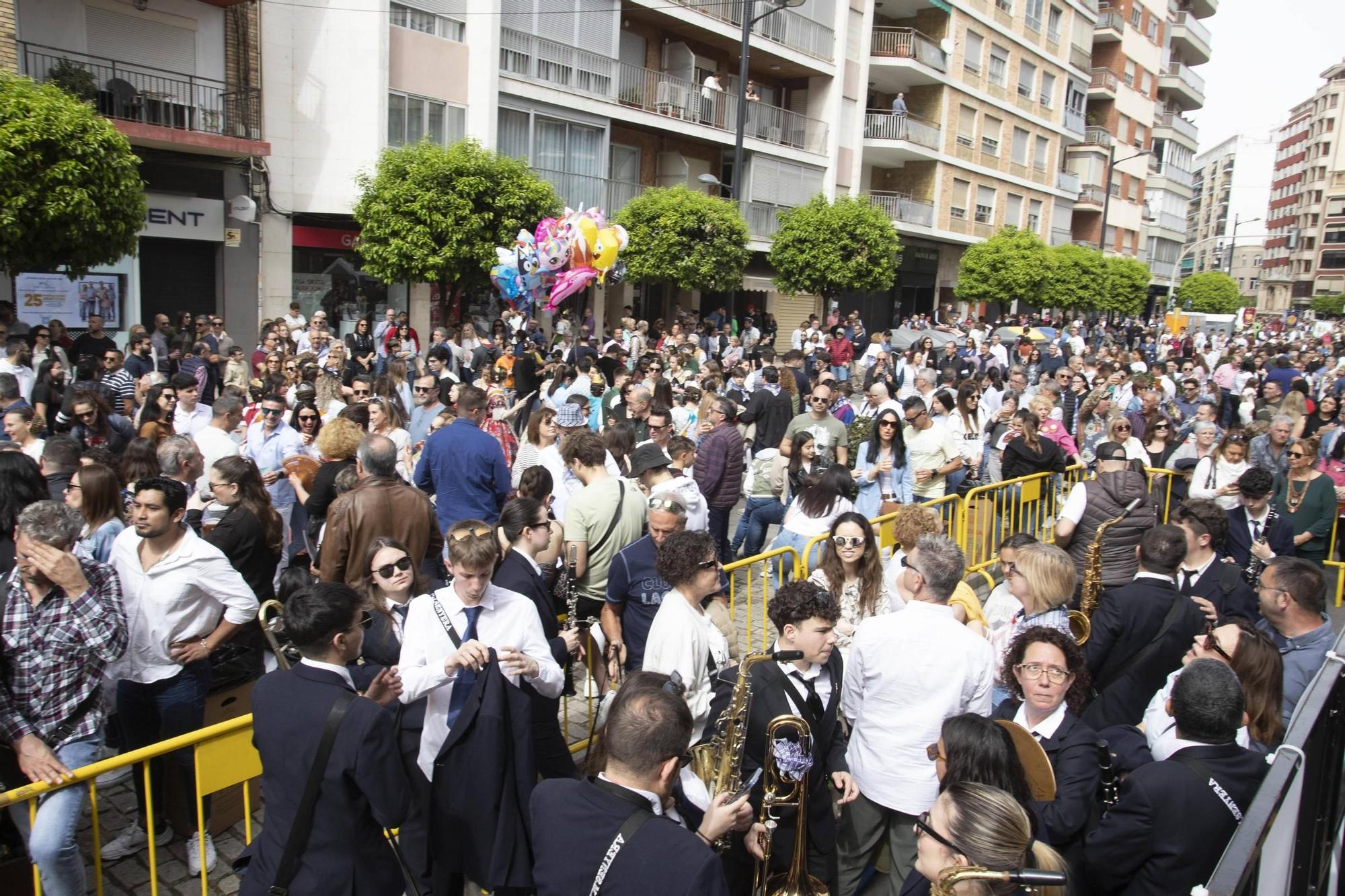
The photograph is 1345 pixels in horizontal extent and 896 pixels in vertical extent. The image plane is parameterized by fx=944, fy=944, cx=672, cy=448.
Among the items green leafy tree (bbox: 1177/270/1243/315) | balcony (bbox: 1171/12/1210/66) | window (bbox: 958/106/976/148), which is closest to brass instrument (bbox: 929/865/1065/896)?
window (bbox: 958/106/976/148)

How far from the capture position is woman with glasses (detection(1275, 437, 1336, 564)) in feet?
24.8

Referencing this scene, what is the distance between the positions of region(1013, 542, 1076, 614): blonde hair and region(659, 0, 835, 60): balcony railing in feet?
76.1

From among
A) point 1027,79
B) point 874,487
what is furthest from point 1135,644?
point 1027,79

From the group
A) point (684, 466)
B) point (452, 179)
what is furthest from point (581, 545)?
point (452, 179)

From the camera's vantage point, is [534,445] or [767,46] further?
[767,46]

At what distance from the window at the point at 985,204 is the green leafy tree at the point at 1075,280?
10.4 feet

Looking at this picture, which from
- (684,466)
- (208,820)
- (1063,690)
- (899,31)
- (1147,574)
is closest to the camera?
(1063,690)

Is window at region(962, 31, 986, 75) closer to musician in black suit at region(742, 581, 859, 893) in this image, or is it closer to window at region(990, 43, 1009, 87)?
window at region(990, 43, 1009, 87)

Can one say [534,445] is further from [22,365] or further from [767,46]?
[767,46]

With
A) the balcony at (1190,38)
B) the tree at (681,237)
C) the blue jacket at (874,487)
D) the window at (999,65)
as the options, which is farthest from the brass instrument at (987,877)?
the balcony at (1190,38)

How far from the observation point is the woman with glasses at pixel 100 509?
477 centimetres

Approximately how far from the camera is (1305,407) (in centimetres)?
1127

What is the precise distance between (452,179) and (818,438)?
11147 mm

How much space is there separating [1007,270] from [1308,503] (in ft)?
89.9
